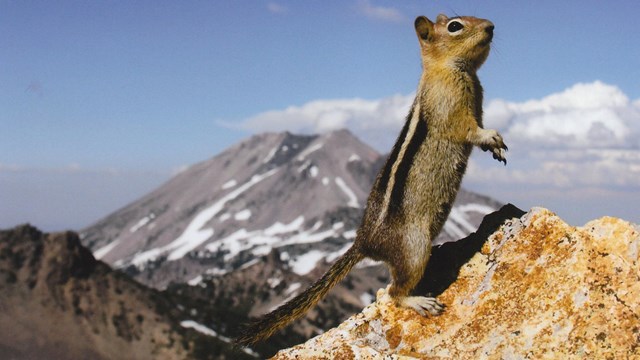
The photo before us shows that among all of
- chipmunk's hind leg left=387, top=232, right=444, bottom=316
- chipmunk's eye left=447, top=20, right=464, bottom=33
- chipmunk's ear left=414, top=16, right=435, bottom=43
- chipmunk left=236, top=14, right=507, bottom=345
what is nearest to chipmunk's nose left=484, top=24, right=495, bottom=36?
chipmunk left=236, top=14, right=507, bottom=345

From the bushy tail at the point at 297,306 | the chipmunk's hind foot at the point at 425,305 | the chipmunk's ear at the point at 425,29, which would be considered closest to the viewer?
the chipmunk's hind foot at the point at 425,305

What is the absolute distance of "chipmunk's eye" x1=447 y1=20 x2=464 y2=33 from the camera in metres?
13.6

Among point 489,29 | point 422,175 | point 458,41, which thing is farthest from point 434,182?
point 489,29

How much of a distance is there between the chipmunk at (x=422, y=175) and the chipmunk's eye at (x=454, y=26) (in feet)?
0.15

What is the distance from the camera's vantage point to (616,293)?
852 cm

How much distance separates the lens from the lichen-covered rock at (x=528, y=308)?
8.39 m

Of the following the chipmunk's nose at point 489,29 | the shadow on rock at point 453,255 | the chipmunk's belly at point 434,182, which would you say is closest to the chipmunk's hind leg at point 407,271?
the shadow on rock at point 453,255

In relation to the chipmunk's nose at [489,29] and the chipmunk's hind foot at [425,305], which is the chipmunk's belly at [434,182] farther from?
the chipmunk's nose at [489,29]

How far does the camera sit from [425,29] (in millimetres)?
14070

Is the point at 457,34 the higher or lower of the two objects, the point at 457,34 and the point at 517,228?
the higher

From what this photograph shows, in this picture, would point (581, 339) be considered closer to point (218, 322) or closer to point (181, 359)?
point (181, 359)

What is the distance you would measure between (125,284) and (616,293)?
12776 centimetres

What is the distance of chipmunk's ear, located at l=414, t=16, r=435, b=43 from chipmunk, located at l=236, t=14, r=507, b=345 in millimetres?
621

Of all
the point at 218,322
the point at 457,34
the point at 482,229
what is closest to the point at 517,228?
the point at 482,229
